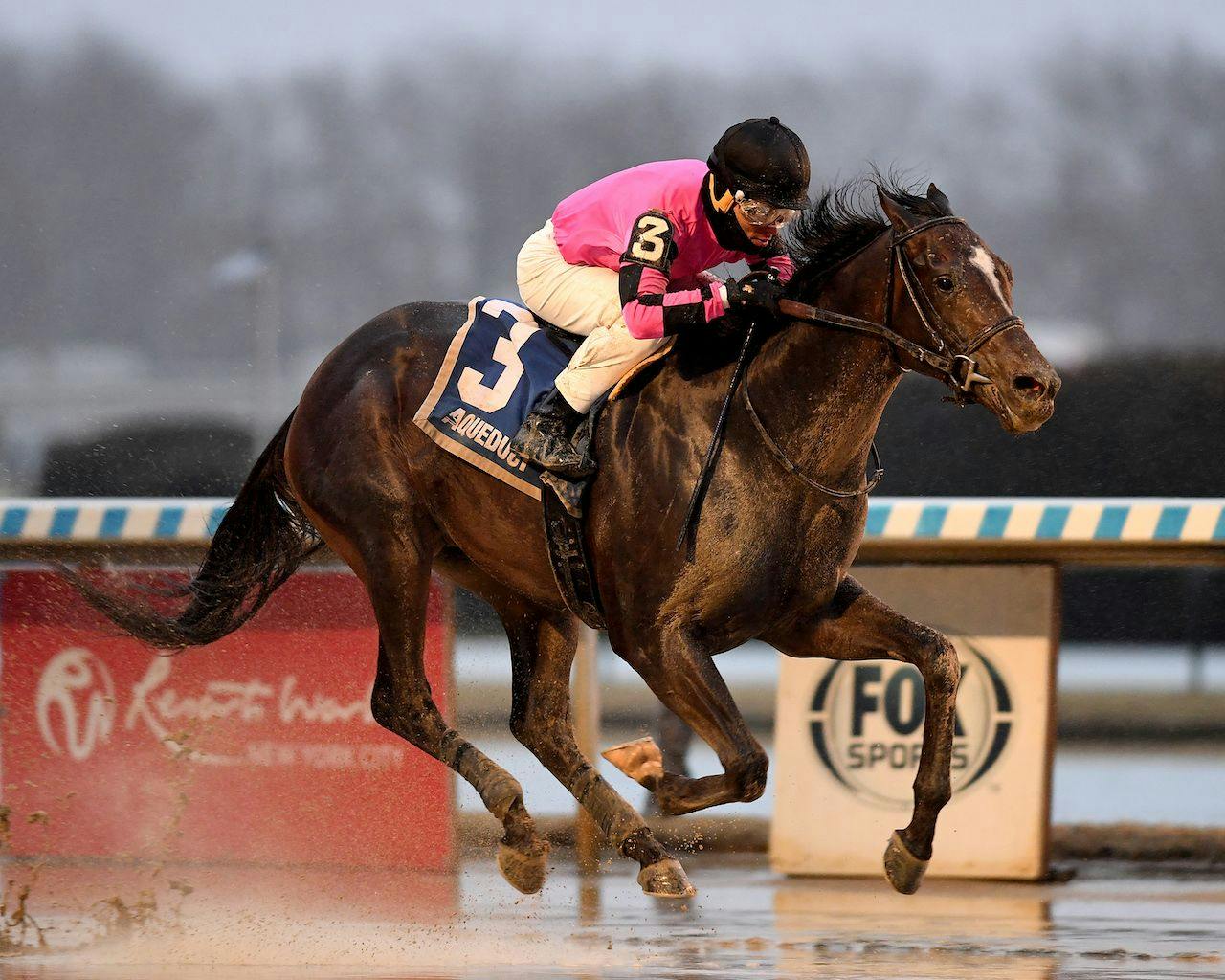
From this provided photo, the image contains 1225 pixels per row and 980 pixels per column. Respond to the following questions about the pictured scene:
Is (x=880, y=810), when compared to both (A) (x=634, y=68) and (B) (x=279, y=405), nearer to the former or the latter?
(B) (x=279, y=405)

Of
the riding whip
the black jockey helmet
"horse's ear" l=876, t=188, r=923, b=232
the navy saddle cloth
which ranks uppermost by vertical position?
the black jockey helmet

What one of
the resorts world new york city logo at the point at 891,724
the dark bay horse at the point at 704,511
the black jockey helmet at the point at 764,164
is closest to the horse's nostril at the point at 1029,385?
the dark bay horse at the point at 704,511

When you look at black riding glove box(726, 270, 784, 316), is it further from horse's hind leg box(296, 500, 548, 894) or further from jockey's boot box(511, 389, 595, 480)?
horse's hind leg box(296, 500, 548, 894)

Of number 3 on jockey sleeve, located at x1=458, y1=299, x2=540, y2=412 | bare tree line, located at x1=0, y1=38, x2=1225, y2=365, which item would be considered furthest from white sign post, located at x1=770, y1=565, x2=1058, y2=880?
bare tree line, located at x1=0, y1=38, x2=1225, y2=365

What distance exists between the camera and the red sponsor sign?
237 inches

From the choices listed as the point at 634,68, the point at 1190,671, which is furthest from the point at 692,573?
the point at 634,68

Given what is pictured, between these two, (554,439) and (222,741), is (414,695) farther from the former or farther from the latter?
(222,741)

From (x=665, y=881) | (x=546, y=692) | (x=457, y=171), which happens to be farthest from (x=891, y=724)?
(x=457, y=171)

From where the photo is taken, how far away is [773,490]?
13.3 feet

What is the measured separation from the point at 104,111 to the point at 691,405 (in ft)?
58.0

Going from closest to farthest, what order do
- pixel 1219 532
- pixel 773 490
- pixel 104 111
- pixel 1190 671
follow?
1. pixel 773 490
2. pixel 1219 532
3. pixel 1190 671
4. pixel 104 111

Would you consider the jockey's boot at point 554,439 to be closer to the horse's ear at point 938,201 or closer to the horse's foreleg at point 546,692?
the horse's foreleg at point 546,692

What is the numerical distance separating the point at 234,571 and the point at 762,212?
212 centimetres

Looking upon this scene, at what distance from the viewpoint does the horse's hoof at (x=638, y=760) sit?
4.34m
